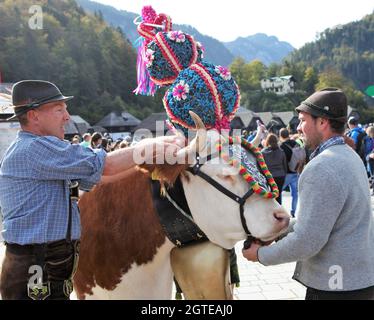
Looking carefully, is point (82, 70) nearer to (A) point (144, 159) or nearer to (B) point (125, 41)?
(B) point (125, 41)

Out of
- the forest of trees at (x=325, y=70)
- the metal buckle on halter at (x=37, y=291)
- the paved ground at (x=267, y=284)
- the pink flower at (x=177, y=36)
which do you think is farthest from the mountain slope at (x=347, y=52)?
the metal buckle on halter at (x=37, y=291)

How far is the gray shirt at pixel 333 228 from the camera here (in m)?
2.14

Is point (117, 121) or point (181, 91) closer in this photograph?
point (181, 91)

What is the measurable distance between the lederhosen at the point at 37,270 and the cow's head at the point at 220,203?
2.25 feet

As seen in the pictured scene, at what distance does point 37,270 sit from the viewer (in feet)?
7.02

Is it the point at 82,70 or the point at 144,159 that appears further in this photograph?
the point at 82,70

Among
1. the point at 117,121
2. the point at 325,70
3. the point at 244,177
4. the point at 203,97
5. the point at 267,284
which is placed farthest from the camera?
the point at 325,70

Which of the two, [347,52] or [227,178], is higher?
[347,52]

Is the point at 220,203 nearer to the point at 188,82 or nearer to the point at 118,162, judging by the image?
the point at 118,162

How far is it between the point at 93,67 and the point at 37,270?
3174 inches

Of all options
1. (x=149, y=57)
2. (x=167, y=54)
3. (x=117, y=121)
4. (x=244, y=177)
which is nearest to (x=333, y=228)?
(x=244, y=177)

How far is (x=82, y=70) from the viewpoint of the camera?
73.1 m
